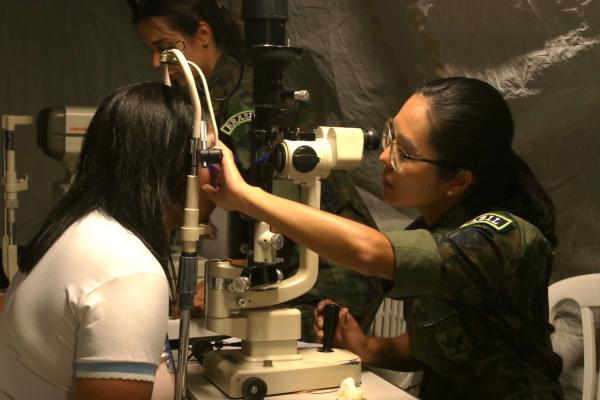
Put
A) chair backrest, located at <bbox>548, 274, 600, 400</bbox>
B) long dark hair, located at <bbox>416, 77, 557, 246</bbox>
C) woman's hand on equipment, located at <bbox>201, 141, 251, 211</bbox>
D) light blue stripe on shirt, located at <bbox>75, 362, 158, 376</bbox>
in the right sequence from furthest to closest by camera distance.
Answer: chair backrest, located at <bbox>548, 274, 600, 400</bbox>, long dark hair, located at <bbox>416, 77, 557, 246</bbox>, woman's hand on equipment, located at <bbox>201, 141, 251, 211</bbox>, light blue stripe on shirt, located at <bbox>75, 362, 158, 376</bbox>

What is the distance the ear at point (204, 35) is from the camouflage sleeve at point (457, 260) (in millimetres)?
1082

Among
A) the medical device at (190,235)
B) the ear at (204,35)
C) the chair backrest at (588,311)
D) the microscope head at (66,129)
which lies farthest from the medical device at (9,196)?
the chair backrest at (588,311)

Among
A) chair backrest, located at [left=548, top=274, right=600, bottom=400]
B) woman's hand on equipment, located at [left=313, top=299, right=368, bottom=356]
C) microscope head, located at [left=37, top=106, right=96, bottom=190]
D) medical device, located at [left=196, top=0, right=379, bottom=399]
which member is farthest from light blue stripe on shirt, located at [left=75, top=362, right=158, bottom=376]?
microscope head, located at [left=37, top=106, right=96, bottom=190]

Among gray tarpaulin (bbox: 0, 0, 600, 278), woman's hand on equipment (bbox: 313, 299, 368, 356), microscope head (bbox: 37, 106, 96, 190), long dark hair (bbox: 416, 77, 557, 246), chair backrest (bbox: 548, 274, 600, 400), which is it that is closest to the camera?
long dark hair (bbox: 416, 77, 557, 246)

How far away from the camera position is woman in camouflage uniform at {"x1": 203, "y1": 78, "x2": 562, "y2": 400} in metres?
1.33

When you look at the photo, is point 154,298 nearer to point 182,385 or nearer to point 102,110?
point 182,385

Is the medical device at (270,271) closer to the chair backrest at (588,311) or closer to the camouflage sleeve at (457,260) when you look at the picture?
the camouflage sleeve at (457,260)

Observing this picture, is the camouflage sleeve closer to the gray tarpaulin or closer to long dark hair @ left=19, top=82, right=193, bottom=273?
A: long dark hair @ left=19, top=82, right=193, bottom=273

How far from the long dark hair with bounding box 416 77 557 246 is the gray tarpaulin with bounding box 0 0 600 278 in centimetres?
49

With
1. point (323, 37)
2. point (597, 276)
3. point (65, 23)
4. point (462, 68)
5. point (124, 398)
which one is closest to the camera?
point (124, 398)

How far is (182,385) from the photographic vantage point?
1.19 meters

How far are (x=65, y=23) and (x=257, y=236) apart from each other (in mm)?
2710

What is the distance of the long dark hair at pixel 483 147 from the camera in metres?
1.46

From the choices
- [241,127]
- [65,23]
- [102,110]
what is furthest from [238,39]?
[65,23]
